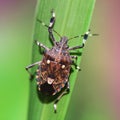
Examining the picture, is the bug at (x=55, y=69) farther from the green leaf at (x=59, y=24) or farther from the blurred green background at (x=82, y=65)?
the green leaf at (x=59, y=24)

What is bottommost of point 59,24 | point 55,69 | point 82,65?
point 82,65

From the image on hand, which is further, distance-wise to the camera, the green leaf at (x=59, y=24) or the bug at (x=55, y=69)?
the bug at (x=55, y=69)

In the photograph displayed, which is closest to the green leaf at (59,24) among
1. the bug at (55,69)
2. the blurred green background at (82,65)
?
the blurred green background at (82,65)

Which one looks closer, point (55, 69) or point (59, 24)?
point (59, 24)

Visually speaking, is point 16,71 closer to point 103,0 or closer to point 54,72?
point 54,72

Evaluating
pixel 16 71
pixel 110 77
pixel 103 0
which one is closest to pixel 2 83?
pixel 16 71

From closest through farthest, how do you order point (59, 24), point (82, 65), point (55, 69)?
1. point (59, 24)
2. point (55, 69)
3. point (82, 65)

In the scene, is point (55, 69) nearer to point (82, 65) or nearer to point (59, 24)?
point (59, 24)

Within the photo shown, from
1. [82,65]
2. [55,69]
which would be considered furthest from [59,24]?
[82,65]

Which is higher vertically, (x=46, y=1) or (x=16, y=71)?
(x=46, y=1)
